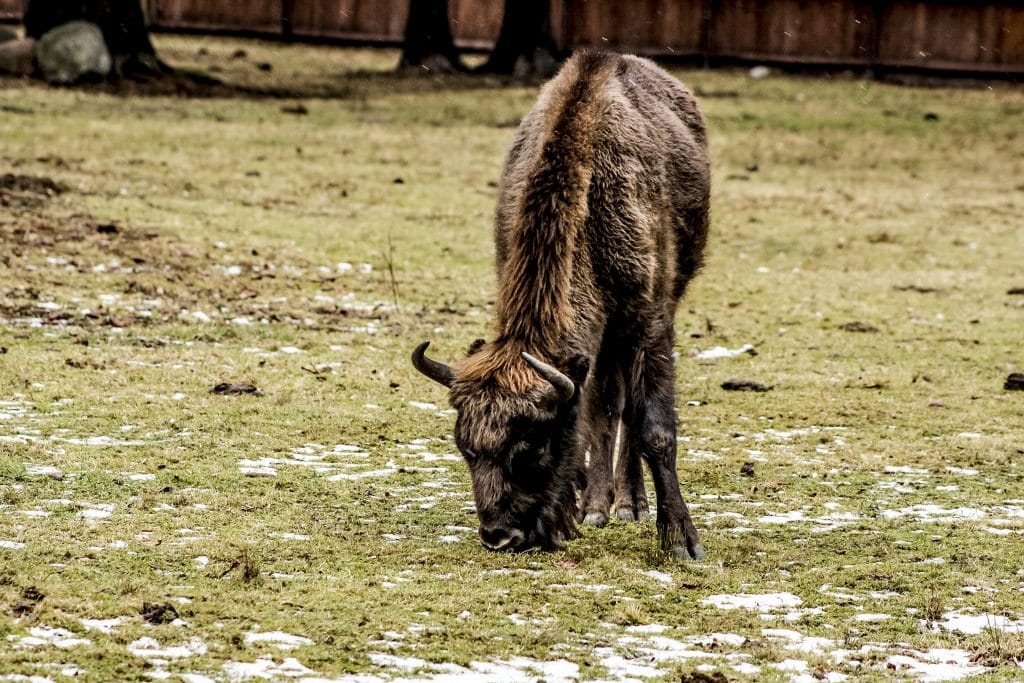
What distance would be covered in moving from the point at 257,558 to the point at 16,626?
1167 millimetres

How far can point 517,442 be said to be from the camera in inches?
245

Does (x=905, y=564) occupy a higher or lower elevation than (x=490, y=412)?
lower

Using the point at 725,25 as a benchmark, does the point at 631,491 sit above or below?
below

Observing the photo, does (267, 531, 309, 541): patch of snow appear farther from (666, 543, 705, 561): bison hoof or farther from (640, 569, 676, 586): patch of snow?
(666, 543, 705, 561): bison hoof

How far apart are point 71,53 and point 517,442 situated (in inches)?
728

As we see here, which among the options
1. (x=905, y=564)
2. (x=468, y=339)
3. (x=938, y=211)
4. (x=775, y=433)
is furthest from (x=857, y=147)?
(x=905, y=564)

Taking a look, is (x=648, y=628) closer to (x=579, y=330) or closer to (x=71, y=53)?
(x=579, y=330)

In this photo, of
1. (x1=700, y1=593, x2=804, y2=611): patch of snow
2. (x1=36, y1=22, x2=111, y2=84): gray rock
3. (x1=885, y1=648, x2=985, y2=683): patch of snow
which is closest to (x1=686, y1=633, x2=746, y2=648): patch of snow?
(x1=700, y1=593, x2=804, y2=611): patch of snow

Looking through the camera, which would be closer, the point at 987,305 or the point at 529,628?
the point at 529,628

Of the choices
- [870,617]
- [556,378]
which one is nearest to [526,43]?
[556,378]

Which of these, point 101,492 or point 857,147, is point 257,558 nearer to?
point 101,492

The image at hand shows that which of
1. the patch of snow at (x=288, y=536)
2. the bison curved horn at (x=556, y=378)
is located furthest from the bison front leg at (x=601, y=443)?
the patch of snow at (x=288, y=536)

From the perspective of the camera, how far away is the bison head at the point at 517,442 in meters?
6.20

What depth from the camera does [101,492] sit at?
22.7 ft
